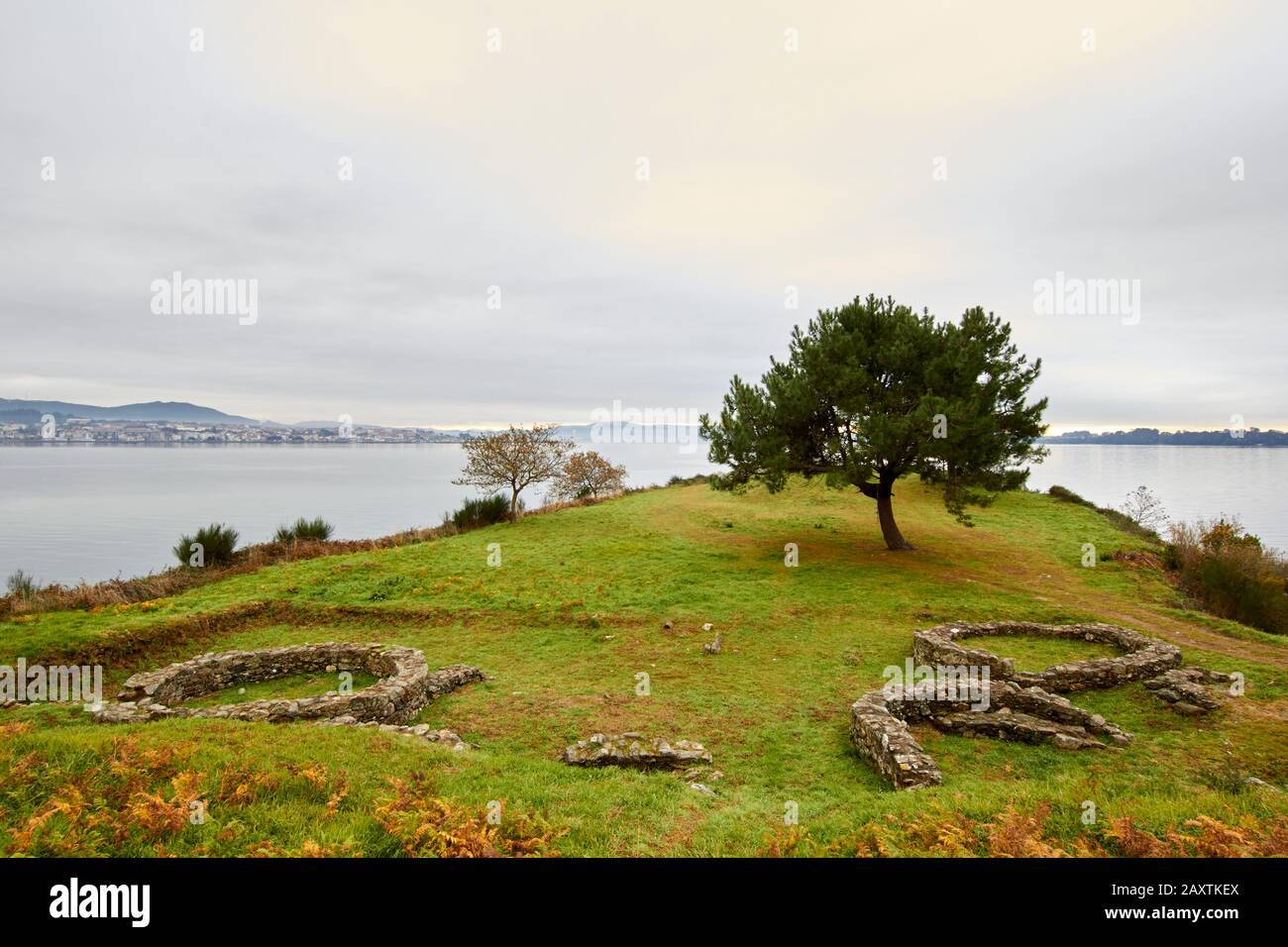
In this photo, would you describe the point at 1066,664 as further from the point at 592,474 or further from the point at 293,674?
the point at 592,474

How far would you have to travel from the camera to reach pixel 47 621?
15.5 meters

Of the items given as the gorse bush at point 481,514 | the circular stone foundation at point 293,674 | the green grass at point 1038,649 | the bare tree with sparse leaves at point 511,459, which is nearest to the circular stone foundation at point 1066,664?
the green grass at point 1038,649

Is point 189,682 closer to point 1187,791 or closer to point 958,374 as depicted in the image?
point 1187,791

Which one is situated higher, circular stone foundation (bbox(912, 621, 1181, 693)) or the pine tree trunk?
the pine tree trunk

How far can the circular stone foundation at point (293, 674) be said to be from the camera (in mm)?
10960

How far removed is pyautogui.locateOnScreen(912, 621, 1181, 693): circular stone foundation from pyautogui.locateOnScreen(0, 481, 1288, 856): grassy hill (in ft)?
1.77

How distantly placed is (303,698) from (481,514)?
74.6 ft

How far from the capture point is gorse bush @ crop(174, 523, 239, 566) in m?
24.8

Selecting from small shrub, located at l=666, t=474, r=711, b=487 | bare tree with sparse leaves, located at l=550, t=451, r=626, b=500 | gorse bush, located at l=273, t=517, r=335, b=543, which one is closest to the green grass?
gorse bush, located at l=273, t=517, r=335, b=543

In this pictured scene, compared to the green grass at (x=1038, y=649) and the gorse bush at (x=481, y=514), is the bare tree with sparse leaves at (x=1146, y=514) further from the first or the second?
the gorse bush at (x=481, y=514)

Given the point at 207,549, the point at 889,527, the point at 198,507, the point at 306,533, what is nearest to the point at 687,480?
the point at 889,527

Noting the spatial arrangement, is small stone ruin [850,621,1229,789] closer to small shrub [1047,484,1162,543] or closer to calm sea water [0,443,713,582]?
calm sea water [0,443,713,582]

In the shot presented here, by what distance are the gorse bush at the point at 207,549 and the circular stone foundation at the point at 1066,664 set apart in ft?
94.5
